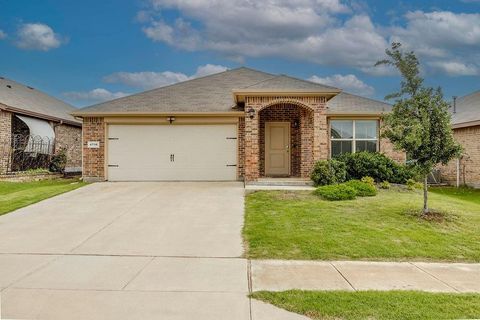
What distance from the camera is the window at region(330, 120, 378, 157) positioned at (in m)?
15.2

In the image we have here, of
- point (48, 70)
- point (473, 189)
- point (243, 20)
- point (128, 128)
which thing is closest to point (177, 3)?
point (243, 20)

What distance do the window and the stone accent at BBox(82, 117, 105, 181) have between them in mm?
9403

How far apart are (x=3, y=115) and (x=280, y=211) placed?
563 inches

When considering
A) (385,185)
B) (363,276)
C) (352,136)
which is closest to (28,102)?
(352,136)

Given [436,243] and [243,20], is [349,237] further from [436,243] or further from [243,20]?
[243,20]

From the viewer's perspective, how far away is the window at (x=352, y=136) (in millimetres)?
15188

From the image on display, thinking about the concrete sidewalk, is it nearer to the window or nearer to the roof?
the window

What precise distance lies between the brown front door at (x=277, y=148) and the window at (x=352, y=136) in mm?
1916

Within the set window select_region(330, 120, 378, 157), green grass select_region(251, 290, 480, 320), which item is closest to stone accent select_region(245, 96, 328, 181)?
window select_region(330, 120, 378, 157)

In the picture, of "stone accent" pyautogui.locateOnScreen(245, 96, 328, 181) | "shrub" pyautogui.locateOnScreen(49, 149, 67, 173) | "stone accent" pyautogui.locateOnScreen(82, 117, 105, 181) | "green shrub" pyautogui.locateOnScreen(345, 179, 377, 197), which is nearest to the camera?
"green shrub" pyautogui.locateOnScreen(345, 179, 377, 197)

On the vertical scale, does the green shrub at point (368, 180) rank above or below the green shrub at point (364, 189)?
above

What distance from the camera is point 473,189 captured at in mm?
15914

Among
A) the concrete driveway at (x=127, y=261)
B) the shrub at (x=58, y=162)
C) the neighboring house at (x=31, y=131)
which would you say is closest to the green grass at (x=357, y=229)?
the concrete driveway at (x=127, y=261)

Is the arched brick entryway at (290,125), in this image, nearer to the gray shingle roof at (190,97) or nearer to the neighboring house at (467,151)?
the gray shingle roof at (190,97)
